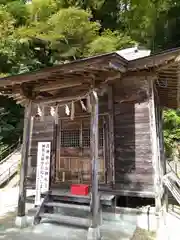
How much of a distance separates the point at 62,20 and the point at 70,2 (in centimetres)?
533

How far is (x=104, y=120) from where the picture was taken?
23.3ft

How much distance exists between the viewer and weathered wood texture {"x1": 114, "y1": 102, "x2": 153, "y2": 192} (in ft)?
20.9

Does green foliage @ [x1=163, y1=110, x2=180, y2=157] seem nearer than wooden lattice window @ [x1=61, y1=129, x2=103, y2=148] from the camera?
No

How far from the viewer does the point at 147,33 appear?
58.3 ft

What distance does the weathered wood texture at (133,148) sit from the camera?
6379mm

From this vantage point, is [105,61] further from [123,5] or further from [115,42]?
[123,5]

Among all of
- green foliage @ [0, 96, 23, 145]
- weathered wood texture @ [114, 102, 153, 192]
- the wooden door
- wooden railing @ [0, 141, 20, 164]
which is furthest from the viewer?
green foliage @ [0, 96, 23, 145]

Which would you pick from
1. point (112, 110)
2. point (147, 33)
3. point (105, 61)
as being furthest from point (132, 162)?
point (147, 33)

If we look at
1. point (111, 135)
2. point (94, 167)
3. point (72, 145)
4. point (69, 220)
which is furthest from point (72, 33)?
point (69, 220)

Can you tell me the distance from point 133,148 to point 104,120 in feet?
3.97

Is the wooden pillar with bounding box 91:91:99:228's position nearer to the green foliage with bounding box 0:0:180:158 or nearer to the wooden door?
the wooden door

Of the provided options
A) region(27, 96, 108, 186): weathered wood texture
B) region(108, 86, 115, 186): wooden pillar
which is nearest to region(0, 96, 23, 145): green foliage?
region(27, 96, 108, 186): weathered wood texture

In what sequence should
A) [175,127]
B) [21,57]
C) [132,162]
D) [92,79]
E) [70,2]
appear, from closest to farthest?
[92,79] < [132,162] < [175,127] < [21,57] < [70,2]

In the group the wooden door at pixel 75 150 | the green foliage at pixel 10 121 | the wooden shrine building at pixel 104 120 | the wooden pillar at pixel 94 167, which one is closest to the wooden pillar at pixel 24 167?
the wooden shrine building at pixel 104 120
